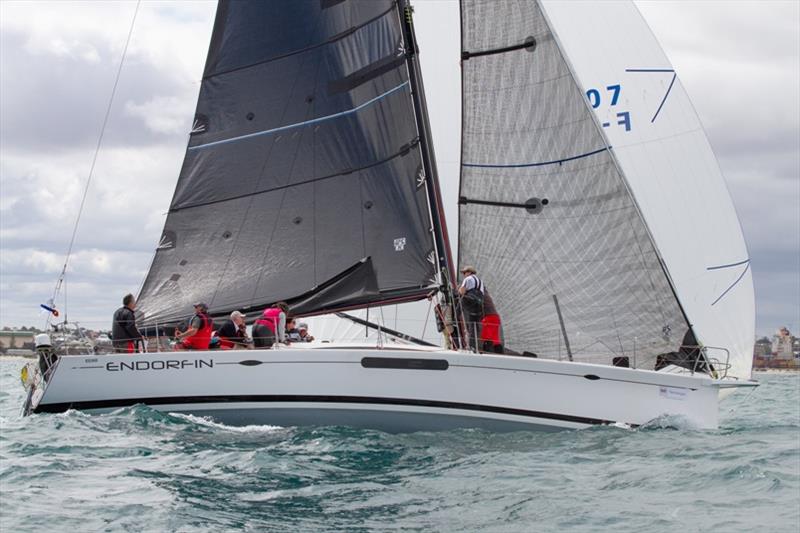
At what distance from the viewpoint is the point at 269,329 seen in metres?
16.0

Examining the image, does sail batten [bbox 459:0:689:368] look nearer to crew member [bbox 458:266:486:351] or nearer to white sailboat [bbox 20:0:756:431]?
white sailboat [bbox 20:0:756:431]

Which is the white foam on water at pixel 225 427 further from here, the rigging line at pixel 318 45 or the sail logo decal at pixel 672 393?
the rigging line at pixel 318 45

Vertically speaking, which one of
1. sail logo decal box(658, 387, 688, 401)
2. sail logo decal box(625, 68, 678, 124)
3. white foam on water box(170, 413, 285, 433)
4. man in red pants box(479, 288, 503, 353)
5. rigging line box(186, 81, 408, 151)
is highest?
sail logo decal box(625, 68, 678, 124)

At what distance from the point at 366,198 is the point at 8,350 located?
95812 millimetres

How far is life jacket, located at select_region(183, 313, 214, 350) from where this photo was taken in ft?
53.2

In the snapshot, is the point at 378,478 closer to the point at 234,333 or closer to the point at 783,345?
the point at 234,333

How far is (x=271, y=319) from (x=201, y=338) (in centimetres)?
108

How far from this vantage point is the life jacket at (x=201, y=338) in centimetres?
1620

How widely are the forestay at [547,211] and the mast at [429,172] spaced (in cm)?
65

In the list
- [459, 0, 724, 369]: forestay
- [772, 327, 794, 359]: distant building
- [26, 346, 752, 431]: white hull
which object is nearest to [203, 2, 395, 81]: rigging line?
[459, 0, 724, 369]: forestay

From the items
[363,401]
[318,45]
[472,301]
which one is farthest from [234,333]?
[318,45]

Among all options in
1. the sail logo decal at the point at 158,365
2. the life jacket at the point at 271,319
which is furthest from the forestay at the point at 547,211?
the sail logo decal at the point at 158,365

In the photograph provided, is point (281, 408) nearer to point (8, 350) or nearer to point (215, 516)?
point (215, 516)

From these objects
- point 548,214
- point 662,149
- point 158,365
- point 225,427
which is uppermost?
point 662,149
